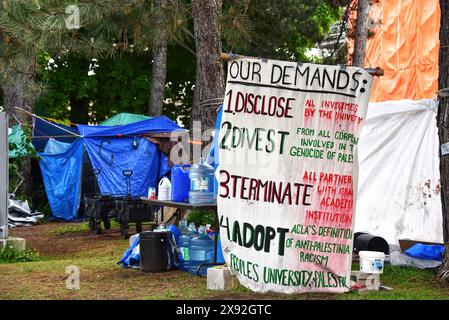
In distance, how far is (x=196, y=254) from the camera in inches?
365

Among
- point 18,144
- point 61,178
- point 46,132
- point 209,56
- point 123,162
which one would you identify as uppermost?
point 209,56

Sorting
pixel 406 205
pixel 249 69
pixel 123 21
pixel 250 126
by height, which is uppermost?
pixel 123 21

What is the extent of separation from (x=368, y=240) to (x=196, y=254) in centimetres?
242

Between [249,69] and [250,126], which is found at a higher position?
[249,69]

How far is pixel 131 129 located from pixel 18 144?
2900 millimetres

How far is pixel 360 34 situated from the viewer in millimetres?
14250

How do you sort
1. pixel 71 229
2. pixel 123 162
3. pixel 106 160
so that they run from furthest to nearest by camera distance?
pixel 123 162 < pixel 106 160 < pixel 71 229

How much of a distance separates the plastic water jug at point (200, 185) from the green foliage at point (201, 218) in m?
1.97

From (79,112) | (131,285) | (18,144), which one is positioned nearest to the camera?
(131,285)

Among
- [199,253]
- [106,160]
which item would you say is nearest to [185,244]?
[199,253]

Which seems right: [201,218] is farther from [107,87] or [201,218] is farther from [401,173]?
[107,87]

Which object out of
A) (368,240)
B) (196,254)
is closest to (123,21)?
(196,254)

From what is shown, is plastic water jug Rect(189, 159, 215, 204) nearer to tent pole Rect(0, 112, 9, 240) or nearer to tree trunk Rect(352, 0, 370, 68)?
tent pole Rect(0, 112, 9, 240)
